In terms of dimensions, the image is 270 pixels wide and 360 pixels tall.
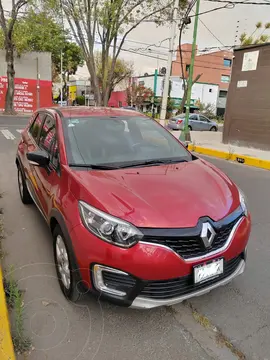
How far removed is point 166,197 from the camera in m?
2.41

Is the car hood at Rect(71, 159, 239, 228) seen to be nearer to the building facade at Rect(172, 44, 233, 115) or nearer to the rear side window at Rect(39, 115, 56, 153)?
the rear side window at Rect(39, 115, 56, 153)

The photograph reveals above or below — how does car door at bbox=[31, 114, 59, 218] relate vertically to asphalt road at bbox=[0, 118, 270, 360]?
above

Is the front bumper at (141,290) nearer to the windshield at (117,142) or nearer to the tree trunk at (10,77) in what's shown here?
the windshield at (117,142)

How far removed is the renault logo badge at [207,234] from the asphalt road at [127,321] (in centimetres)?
77

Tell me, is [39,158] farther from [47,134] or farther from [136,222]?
[136,222]

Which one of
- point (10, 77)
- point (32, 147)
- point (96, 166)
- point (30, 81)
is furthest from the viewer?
point (30, 81)

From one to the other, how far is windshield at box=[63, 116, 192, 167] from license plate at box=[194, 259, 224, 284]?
1.26 m

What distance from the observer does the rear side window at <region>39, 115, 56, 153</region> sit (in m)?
3.45

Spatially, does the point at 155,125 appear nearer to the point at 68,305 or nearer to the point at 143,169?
the point at 143,169

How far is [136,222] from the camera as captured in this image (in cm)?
214

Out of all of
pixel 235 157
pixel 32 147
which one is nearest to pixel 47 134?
pixel 32 147

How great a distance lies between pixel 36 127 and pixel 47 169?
54.7 inches

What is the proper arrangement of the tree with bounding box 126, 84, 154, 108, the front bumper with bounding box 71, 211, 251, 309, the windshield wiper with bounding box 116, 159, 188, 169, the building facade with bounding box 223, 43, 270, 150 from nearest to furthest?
the front bumper with bounding box 71, 211, 251, 309 < the windshield wiper with bounding box 116, 159, 188, 169 < the building facade with bounding box 223, 43, 270, 150 < the tree with bounding box 126, 84, 154, 108

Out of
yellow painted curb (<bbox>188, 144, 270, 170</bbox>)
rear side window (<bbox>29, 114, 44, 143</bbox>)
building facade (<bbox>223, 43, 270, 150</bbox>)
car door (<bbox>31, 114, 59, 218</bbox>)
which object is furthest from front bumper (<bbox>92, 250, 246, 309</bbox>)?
building facade (<bbox>223, 43, 270, 150</bbox>)
